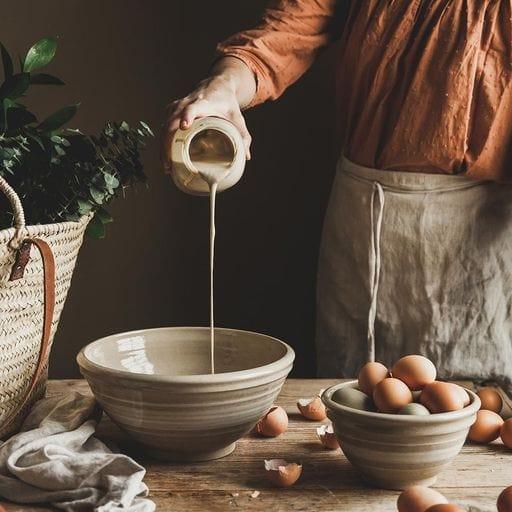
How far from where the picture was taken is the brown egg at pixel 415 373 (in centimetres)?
99

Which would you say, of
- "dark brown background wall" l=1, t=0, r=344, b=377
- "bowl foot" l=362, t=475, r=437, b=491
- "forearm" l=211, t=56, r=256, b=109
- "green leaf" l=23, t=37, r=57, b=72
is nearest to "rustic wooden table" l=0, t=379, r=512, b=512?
"bowl foot" l=362, t=475, r=437, b=491

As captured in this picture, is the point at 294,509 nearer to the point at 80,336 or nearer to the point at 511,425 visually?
the point at 511,425

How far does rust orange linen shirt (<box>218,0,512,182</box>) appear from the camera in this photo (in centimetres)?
147

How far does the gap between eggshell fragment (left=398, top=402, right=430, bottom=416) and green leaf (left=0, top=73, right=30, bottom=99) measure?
627mm

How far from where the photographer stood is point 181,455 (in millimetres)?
1010

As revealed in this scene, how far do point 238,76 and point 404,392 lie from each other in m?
0.76

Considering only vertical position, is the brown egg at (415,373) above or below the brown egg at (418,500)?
above

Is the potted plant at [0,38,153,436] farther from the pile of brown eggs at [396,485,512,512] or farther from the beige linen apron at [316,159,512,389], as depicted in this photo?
the beige linen apron at [316,159,512,389]

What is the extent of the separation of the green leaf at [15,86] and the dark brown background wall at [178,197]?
90cm

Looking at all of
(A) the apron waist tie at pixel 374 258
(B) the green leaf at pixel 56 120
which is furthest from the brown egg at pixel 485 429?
(B) the green leaf at pixel 56 120

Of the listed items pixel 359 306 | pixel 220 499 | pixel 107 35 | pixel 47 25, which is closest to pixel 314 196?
pixel 359 306

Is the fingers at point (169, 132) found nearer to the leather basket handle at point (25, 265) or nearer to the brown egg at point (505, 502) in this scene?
the leather basket handle at point (25, 265)

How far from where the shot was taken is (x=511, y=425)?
1.07 m

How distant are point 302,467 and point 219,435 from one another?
4.4 inches
